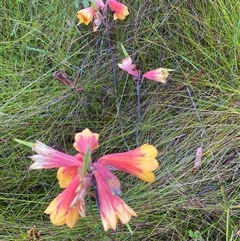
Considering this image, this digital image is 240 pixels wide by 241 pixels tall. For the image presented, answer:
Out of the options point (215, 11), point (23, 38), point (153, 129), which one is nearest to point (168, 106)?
point (153, 129)

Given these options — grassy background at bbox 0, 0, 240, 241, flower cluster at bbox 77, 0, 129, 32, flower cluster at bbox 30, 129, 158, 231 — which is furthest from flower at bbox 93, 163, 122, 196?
flower cluster at bbox 77, 0, 129, 32

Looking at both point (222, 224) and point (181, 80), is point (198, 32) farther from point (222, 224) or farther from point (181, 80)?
point (222, 224)

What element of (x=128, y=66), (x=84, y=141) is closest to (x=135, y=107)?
(x=128, y=66)

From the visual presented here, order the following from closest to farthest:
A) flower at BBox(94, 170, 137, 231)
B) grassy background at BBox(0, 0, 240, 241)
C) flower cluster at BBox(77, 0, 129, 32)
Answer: flower at BBox(94, 170, 137, 231)
grassy background at BBox(0, 0, 240, 241)
flower cluster at BBox(77, 0, 129, 32)

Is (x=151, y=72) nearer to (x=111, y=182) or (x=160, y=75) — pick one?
(x=160, y=75)

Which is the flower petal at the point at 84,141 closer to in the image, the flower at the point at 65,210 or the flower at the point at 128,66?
the flower at the point at 65,210

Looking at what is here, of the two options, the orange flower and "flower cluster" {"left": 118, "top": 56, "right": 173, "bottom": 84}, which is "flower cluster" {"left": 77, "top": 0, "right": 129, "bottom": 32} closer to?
"flower cluster" {"left": 118, "top": 56, "right": 173, "bottom": 84}

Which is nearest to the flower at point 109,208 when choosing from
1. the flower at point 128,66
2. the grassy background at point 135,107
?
the grassy background at point 135,107
